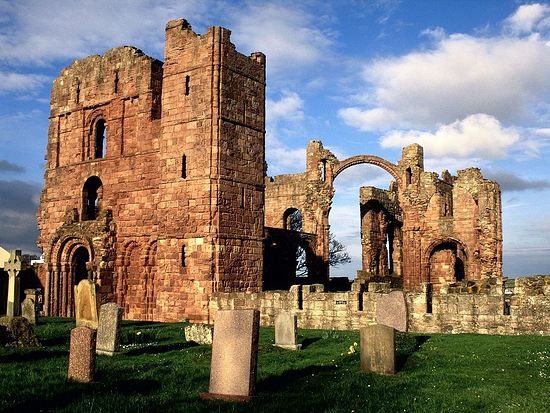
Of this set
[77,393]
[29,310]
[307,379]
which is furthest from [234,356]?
[29,310]

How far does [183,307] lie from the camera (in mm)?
21203

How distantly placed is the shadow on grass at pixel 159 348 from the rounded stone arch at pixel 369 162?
24137 mm

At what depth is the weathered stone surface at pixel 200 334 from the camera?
14.5 m

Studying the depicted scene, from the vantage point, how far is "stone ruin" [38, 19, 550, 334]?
738 inches

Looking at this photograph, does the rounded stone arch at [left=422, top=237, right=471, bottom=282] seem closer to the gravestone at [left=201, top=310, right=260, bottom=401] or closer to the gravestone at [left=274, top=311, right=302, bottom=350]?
the gravestone at [left=274, top=311, right=302, bottom=350]

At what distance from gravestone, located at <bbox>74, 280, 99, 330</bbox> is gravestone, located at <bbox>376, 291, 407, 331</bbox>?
24.1 ft

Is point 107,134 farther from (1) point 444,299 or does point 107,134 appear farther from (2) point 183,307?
(1) point 444,299

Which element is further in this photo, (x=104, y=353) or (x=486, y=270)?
(x=486, y=270)

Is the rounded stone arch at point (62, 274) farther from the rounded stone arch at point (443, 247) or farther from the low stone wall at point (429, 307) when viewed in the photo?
the rounded stone arch at point (443, 247)

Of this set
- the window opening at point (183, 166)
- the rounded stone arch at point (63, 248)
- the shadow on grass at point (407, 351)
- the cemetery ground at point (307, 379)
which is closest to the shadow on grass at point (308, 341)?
the cemetery ground at point (307, 379)

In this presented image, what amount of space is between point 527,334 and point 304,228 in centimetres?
2138

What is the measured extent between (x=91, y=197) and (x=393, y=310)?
54.3ft

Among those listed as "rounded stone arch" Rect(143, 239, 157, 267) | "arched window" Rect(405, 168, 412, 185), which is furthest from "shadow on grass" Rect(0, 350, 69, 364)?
"arched window" Rect(405, 168, 412, 185)

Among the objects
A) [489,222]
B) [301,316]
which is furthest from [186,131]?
[489,222]
